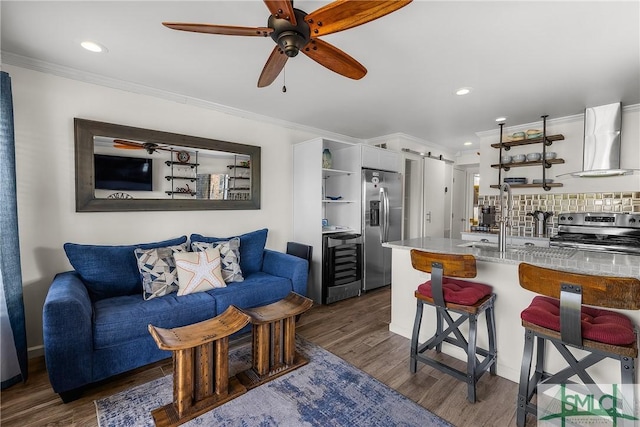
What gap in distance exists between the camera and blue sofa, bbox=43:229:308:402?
1801 millimetres

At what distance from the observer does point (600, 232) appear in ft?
11.3

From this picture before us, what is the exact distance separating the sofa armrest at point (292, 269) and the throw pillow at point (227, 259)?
1.34ft

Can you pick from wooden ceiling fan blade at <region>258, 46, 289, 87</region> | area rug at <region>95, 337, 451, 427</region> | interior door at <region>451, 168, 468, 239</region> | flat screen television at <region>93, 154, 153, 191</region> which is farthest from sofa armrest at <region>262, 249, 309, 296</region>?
interior door at <region>451, 168, 468, 239</region>

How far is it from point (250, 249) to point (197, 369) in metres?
1.59

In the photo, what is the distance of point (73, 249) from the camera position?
234 cm

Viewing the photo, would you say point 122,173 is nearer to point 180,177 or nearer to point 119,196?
point 119,196

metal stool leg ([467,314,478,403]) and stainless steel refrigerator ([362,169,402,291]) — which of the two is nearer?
metal stool leg ([467,314,478,403])

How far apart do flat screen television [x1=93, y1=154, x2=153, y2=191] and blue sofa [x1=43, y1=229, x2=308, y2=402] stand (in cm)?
62

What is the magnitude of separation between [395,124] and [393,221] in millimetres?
1473

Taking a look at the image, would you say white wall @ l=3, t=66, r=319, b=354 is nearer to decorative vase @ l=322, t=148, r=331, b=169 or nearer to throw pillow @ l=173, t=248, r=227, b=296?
throw pillow @ l=173, t=248, r=227, b=296

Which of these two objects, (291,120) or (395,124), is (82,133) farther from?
(395,124)

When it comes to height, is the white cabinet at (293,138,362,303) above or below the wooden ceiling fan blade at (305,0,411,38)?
below

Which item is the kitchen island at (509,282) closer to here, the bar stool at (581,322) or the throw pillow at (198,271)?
the bar stool at (581,322)

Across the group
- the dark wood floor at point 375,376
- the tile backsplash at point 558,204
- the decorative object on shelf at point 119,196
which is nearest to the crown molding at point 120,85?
the decorative object on shelf at point 119,196
